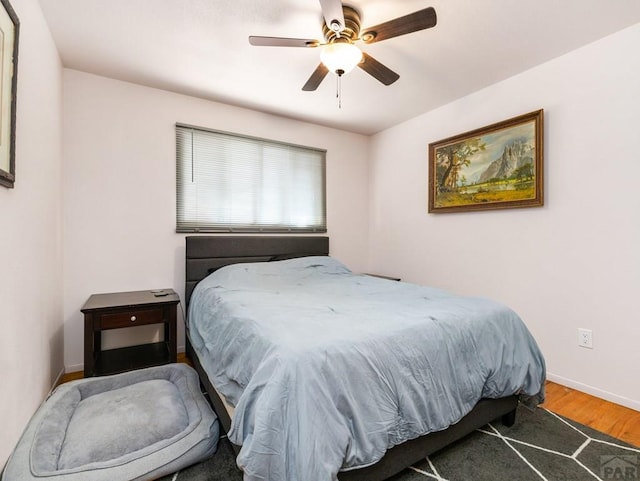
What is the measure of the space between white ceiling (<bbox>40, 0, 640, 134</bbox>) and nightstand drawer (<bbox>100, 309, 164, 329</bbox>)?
1.90 m

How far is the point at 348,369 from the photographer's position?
1.20m

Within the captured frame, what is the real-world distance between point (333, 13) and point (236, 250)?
2.16 m

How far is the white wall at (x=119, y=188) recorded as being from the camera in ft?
8.44

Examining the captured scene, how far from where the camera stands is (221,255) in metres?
3.05

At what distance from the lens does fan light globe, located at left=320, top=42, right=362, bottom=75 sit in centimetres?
182

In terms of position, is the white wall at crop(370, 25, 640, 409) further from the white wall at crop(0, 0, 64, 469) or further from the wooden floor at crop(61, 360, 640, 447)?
the white wall at crop(0, 0, 64, 469)

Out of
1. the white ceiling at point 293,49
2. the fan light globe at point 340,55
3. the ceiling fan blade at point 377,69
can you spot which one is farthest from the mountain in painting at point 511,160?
the fan light globe at point 340,55

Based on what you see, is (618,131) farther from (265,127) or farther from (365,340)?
(265,127)

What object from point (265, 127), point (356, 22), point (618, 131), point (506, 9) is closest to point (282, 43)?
point (356, 22)

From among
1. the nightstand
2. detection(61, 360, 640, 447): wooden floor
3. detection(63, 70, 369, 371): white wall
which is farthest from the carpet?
detection(63, 70, 369, 371): white wall

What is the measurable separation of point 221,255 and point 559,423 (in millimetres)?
2789

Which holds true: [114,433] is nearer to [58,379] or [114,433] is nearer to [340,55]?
[58,379]

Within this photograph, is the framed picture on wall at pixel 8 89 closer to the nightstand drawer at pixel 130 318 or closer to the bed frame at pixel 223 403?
the nightstand drawer at pixel 130 318

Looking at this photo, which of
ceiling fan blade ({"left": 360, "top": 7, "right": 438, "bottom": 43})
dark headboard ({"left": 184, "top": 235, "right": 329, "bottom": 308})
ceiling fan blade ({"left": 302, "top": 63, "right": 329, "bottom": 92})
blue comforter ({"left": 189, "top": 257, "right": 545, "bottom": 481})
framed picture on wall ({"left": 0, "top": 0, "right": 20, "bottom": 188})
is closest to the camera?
blue comforter ({"left": 189, "top": 257, "right": 545, "bottom": 481})
